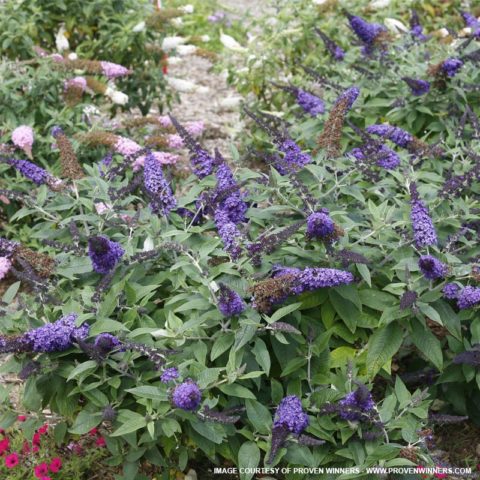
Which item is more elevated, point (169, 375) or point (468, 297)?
point (468, 297)

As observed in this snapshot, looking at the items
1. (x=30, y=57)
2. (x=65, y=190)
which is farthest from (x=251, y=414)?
(x=30, y=57)

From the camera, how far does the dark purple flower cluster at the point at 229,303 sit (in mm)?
2881

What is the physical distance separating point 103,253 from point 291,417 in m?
0.97

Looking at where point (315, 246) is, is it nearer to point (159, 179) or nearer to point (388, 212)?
point (388, 212)

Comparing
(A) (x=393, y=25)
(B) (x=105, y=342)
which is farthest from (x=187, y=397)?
(A) (x=393, y=25)

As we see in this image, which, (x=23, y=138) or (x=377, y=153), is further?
(x=23, y=138)

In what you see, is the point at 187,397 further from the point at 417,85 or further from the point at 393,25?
the point at 393,25

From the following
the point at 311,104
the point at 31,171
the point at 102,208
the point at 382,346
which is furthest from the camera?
the point at 311,104

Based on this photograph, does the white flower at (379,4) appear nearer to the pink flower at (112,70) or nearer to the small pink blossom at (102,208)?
the pink flower at (112,70)

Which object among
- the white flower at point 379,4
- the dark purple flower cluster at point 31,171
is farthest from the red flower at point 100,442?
the white flower at point 379,4

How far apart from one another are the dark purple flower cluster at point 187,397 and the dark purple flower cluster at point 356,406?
1.99 ft

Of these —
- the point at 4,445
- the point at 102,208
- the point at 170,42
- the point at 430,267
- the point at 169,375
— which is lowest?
the point at 4,445

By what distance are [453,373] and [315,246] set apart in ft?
2.83

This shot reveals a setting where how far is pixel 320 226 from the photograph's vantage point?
3.00 m
